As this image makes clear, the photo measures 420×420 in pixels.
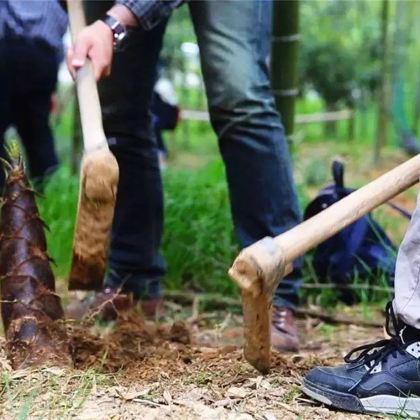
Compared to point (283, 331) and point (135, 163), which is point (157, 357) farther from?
point (135, 163)

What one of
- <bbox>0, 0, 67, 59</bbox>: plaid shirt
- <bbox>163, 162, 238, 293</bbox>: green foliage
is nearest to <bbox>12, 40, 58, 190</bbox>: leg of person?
<bbox>0, 0, 67, 59</bbox>: plaid shirt

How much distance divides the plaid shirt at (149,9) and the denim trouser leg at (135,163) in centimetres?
27

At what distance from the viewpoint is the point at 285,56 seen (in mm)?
3623

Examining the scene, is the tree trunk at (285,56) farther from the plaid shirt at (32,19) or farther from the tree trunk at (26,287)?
the tree trunk at (26,287)

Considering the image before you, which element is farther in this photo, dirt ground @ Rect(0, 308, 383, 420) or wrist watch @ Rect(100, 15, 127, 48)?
wrist watch @ Rect(100, 15, 127, 48)

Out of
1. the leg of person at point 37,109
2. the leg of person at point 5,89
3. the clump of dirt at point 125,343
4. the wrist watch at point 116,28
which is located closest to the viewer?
the clump of dirt at point 125,343

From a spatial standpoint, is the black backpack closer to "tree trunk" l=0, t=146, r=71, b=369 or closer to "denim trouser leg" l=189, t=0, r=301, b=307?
"denim trouser leg" l=189, t=0, r=301, b=307

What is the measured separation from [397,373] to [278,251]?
Answer: 40 cm

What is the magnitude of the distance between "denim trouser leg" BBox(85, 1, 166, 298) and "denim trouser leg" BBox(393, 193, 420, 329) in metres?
1.14

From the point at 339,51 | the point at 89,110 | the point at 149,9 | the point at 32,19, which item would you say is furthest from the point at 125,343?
the point at 339,51

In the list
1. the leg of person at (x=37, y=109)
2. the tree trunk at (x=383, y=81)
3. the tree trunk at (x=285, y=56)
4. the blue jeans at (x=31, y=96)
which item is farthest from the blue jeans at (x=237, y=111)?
the tree trunk at (x=383, y=81)

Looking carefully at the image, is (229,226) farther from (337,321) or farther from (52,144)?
(52,144)

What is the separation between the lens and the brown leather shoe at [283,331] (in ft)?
8.55

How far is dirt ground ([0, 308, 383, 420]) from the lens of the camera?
1.88 meters
